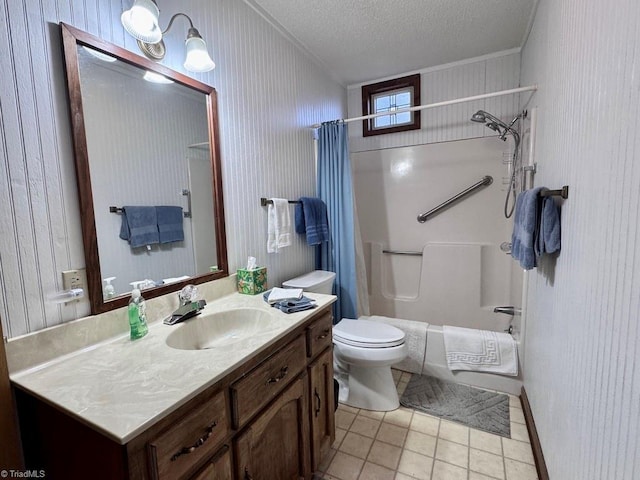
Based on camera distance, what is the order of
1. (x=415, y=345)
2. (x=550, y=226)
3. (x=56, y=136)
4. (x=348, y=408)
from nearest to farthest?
(x=56, y=136), (x=550, y=226), (x=348, y=408), (x=415, y=345)

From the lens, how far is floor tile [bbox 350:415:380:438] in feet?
5.62

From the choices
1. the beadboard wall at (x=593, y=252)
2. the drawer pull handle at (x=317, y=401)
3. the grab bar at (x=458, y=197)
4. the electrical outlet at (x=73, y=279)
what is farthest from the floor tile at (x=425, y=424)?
the electrical outlet at (x=73, y=279)

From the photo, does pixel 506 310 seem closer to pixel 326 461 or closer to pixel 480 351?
pixel 480 351

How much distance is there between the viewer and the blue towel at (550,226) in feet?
3.86

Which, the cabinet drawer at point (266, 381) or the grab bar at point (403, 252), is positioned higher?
the grab bar at point (403, 252)

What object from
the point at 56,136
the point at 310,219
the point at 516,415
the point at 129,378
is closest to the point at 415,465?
the point at 516,415

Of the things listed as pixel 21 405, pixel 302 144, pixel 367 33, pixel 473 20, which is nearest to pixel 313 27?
pixel 367 33

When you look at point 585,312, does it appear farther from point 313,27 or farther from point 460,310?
point 313,27

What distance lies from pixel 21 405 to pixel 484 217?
2953 mm

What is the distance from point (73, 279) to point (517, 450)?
7.05 ft

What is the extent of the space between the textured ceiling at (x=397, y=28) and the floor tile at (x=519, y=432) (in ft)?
8.05

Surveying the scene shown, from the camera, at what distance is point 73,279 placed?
991 millimetres

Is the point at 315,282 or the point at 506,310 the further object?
the point at 506,310

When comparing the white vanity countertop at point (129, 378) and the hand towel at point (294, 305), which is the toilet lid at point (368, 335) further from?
the white vanity countertop at point (129, 378)
